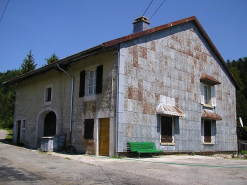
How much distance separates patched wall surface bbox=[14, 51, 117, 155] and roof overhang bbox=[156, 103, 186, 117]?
106 inches

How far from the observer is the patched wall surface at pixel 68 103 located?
505 inches

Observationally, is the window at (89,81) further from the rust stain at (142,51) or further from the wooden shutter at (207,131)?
the wooden shutter at (207,131)

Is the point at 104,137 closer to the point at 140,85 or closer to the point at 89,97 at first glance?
the point at 89,97

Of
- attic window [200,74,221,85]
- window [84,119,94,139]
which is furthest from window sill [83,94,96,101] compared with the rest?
attic window [200,74,221,85]

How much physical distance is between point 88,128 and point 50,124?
15.2ft

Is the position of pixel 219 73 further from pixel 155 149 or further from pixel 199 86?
pixel 155 149

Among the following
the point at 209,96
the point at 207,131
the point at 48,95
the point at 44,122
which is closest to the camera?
the point at 207,131

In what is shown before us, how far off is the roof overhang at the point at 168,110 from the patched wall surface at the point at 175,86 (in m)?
0.29

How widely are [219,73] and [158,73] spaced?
22.0 feet

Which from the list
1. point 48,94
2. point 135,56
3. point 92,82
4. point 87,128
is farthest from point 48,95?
point 135,56

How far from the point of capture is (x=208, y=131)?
56.6ft

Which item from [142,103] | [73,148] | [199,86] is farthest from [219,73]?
[73,148]

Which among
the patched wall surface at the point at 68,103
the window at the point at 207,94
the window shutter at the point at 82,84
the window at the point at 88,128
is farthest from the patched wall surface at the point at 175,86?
the window shutter at the point at 82,84

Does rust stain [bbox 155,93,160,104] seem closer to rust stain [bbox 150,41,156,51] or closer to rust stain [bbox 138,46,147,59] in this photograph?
rust stain [bbox 138,46,147,59]
